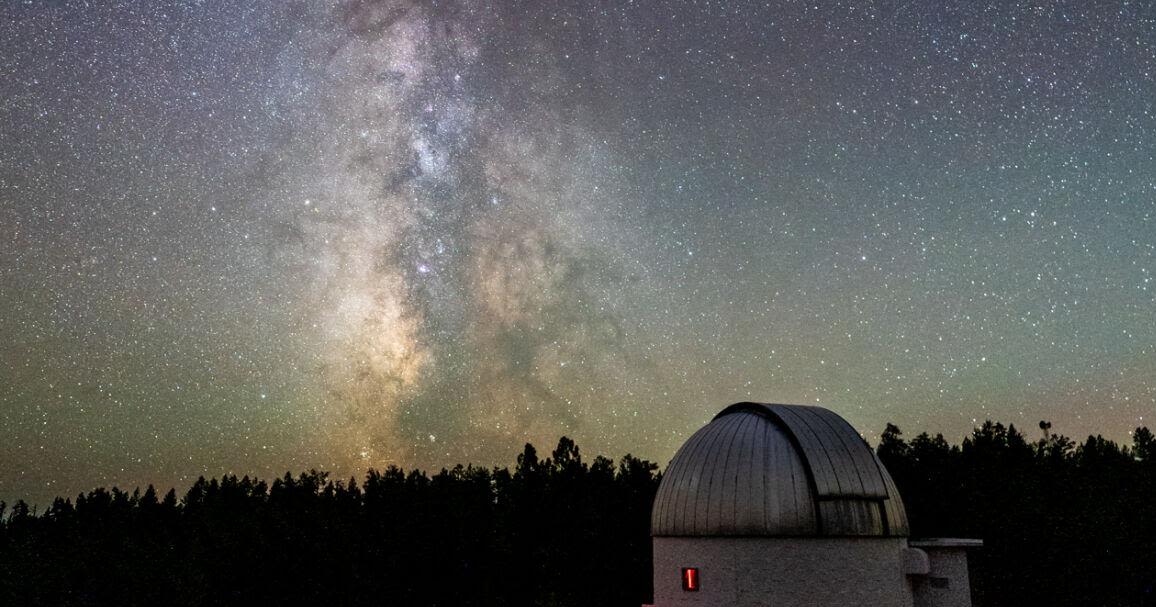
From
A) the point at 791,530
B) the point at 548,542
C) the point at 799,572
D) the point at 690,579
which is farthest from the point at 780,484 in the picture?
the point at 548,542

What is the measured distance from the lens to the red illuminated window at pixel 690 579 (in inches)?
685

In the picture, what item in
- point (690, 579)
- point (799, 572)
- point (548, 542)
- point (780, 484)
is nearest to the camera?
point (799, 572)

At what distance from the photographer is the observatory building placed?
16578 millimetres

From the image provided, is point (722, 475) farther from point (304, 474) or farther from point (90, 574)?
point (304, 474)

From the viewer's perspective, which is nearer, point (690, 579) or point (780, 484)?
point (780, 484)

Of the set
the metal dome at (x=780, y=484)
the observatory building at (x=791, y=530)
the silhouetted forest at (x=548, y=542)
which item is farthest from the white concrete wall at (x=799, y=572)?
the silhouetted forest at (x=548, y=542)

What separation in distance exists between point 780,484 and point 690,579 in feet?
10.3

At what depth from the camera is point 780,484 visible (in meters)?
17.0

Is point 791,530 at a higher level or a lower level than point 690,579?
higher

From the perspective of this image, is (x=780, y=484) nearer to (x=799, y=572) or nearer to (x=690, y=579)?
(x=799, y=572)

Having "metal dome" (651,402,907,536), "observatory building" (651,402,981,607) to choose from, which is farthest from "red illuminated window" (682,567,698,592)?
A: "metal dome" (651,402,907,536)

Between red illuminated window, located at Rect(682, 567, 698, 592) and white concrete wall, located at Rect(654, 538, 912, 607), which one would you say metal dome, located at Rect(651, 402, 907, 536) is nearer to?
white concrete wall, located at Rect(654, 538, 912, 607)

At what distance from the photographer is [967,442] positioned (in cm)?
4681

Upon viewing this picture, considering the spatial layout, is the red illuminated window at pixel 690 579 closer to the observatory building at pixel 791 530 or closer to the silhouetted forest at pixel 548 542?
the observatory building at pixel 791 530
